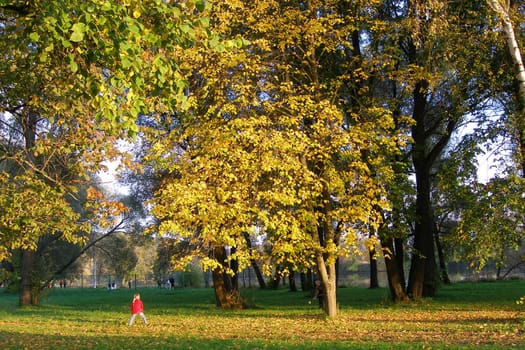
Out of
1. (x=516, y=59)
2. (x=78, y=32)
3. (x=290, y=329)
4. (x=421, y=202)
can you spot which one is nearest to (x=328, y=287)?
(x=290, y=329)

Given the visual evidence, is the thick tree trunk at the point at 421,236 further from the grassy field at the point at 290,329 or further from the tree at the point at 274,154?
the tree at the point at 274,154

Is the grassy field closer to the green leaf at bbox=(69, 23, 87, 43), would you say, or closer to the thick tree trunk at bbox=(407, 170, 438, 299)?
the thick tree trunk at bbox=(407, 170, 438, 299)

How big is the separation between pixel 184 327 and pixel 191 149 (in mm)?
5805

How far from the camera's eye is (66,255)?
48.0 m

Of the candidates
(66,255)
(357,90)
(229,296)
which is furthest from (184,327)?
(66,255)

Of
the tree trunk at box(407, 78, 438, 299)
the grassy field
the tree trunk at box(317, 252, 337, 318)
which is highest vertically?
the tree trunk at box(407, 78, 438, 299)

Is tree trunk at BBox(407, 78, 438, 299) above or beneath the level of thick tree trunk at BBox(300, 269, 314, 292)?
above

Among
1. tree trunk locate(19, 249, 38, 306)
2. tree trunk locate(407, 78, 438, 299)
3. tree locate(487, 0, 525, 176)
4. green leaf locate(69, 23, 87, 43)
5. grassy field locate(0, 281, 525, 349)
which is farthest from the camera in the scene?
tree trunk locate(19, 249, 38, 306)

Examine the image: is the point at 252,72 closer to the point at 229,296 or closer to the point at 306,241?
the point at 306,241

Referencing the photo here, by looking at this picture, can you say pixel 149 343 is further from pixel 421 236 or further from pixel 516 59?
pixel 421 236

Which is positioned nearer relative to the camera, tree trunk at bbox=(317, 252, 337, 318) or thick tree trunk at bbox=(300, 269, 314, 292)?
tree trunk at bbox=(317, 252, 337, 318)

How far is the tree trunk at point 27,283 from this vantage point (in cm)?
3020

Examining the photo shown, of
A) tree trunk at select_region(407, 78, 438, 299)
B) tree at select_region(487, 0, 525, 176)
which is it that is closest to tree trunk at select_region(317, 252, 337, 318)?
tree trunk at select_region(407, 78, 438, 299)

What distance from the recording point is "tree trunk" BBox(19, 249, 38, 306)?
30203 millimetres
